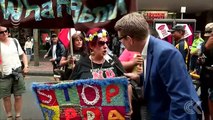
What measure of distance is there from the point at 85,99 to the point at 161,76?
36.5 inches

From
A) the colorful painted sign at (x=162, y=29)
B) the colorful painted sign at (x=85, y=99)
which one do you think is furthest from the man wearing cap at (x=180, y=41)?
the colorful painted sign at (x=85, y=99)

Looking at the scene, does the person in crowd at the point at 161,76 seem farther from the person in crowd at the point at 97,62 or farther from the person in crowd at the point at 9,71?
the person in crowd at the point at 9,71

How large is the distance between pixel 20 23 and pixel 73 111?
6.45 ft

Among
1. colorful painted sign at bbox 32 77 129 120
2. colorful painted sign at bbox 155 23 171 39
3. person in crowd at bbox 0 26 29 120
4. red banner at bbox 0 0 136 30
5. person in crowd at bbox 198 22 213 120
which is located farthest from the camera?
colorful painted sign at bbox 155 23 171 39

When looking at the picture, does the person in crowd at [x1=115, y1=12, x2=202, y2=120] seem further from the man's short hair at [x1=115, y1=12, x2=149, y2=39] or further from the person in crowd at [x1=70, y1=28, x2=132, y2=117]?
the person in crowd at [x1=70, y1=28, x2=132, y2=117]

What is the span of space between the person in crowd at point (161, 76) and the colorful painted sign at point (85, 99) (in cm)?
50

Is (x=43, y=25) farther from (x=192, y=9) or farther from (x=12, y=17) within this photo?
(x=192, y=9)

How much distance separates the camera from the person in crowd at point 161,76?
2457 mm

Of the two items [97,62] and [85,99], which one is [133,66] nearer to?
[97,62]

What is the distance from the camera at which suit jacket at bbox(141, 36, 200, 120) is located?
2453mm

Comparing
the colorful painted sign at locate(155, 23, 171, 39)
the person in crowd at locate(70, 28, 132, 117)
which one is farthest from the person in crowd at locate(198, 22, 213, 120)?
the colorful painted sign at locate(155, 23, 171, 39)

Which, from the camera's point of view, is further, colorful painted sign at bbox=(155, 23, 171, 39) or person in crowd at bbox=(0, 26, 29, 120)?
colorful painted sign at bbox=(155, 23, 171, 39)

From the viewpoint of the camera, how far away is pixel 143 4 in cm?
2677

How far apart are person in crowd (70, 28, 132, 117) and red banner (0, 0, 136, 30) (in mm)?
539
